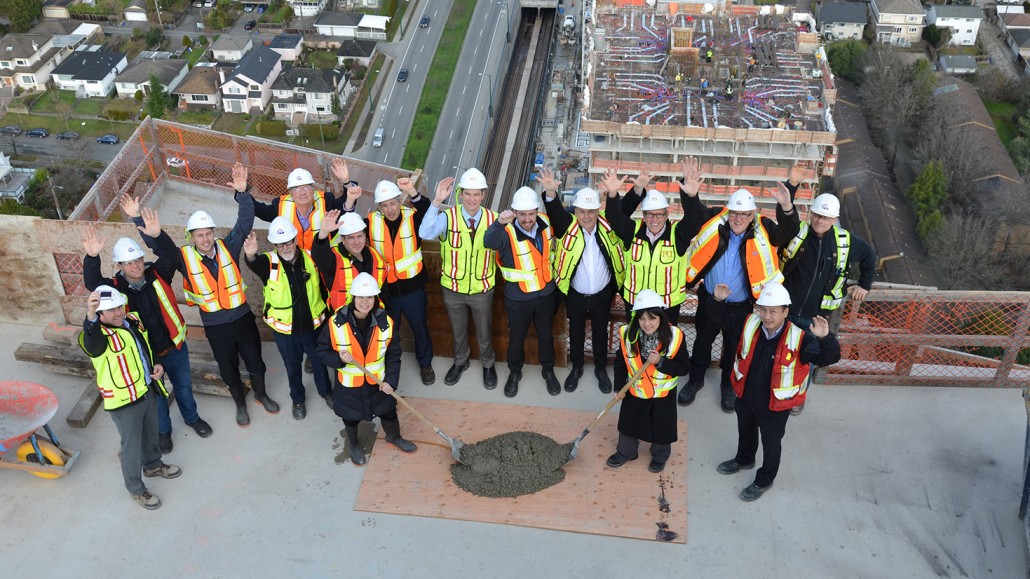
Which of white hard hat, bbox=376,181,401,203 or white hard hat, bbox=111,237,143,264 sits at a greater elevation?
white hard hat, bbox=376,181,401,203

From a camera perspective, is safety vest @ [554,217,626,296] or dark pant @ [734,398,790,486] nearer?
dark pant @ [734,398,790,486]

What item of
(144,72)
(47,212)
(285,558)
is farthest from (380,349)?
(144,72)

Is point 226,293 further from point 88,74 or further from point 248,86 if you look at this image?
point 88,74

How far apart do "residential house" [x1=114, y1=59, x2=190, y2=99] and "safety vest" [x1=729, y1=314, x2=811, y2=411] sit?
144 ft

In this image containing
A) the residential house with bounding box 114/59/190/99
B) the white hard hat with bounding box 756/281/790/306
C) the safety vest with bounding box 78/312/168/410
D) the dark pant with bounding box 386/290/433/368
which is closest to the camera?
the white hard hat with bounding box 756/281/790/306

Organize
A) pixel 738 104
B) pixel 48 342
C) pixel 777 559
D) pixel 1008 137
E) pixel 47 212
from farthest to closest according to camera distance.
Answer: pixel 1008 137
pixel 47 212
pixel 738 104
pixel 48 342
pixel 777 559

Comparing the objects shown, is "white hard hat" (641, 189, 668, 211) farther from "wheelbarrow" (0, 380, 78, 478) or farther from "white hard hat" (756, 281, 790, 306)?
"wheelbarrow" (0, 380, 78, 478)

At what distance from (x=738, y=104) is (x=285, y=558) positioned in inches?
1048

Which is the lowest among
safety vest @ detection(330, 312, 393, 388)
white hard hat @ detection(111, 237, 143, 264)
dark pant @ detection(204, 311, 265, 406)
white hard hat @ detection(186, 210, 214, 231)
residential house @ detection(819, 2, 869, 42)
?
residential house @ detection(819, 2, 869, 42)

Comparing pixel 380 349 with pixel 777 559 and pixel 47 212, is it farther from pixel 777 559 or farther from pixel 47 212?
pixel 47 212

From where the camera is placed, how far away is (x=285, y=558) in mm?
6738

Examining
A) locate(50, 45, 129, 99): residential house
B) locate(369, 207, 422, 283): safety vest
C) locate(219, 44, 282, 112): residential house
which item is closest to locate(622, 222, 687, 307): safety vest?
locate(369, 207, 422, 283): safety vest

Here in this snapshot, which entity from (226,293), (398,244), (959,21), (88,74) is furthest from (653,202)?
(959,21)

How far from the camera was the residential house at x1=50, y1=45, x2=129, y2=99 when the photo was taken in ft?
150
